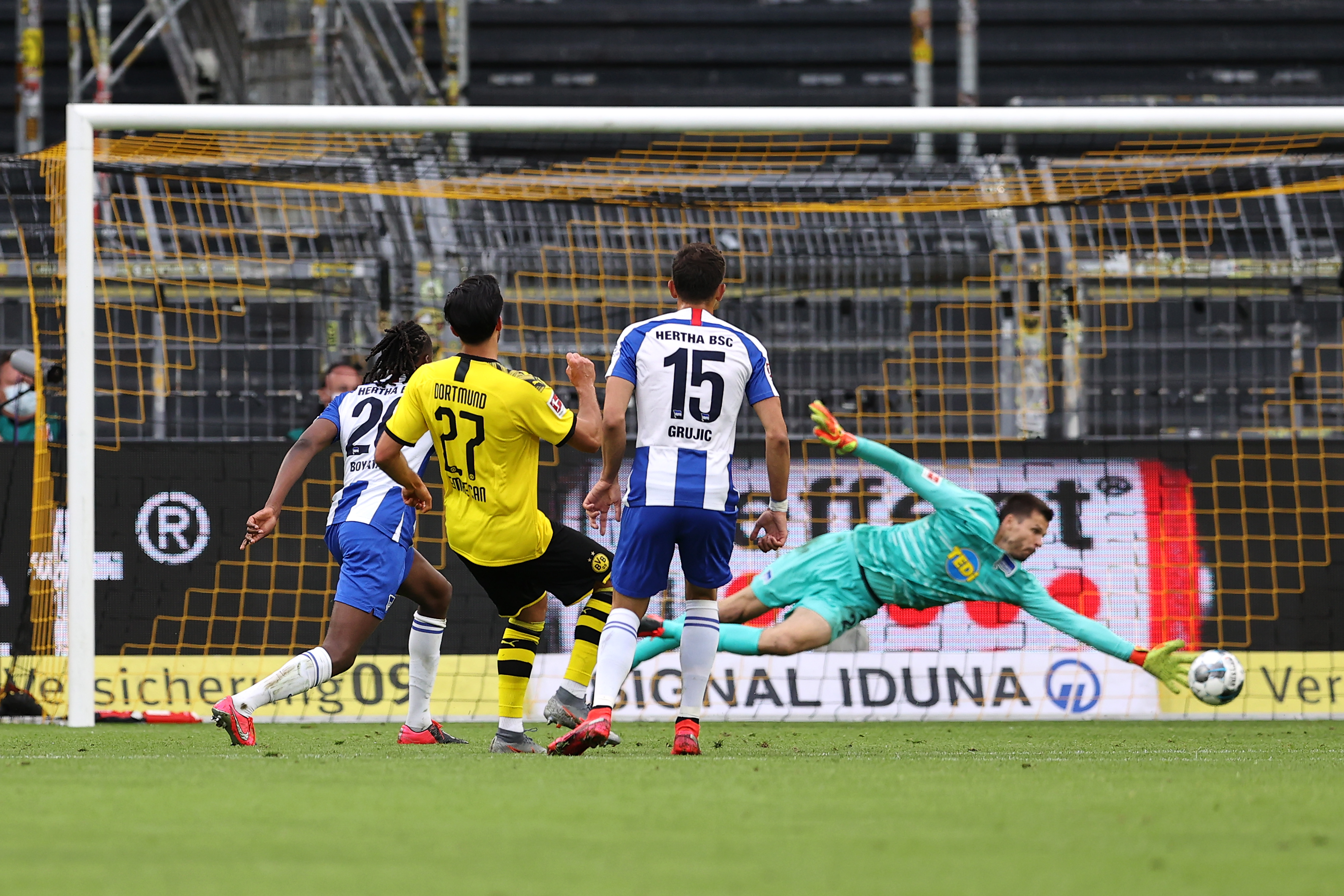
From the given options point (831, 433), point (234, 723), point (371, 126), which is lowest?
point (234, 723)

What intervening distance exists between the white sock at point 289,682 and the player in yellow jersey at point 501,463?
2.27ft

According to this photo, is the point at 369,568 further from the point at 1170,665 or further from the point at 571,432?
the point at 1170,665

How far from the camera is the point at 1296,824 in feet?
12.9

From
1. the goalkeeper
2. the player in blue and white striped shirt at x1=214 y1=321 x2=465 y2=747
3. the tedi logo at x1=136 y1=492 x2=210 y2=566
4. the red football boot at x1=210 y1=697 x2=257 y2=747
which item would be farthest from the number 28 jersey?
the tedi logo at x1=136 y1=492 x2=210 y2=566

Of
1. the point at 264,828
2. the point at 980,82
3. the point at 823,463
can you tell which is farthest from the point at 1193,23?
the point at 264,828

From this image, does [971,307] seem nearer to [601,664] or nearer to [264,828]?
[601,664]

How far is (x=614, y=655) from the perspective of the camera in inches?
224

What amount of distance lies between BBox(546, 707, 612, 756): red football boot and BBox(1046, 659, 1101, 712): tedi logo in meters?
4.40

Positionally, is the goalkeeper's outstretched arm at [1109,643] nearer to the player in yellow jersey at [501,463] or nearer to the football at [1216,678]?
the football at [1216,678]

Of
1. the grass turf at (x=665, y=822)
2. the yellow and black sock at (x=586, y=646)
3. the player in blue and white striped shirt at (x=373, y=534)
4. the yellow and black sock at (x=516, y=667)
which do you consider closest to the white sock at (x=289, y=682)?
the player in blue and white striped shirt at (x=373, y=534)

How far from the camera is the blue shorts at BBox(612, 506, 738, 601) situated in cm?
574

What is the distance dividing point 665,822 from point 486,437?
7.52 ft

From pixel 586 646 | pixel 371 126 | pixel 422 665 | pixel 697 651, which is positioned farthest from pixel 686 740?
pixel 371 126

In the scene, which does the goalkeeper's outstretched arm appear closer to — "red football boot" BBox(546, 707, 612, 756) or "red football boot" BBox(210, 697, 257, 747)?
"red football boot" BBox(546, 707, 612, 756)
